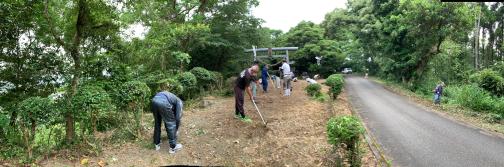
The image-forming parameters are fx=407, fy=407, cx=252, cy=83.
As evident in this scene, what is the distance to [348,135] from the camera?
6.90 metres

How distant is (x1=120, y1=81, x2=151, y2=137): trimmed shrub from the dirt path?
0.57 metres

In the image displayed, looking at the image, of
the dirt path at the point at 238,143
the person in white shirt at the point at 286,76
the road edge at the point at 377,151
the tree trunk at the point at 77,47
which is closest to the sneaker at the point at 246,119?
the dirt path at the point at 238,143

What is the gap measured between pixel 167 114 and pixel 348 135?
10.7 ft

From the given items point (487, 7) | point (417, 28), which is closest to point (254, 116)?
point (417, 28)

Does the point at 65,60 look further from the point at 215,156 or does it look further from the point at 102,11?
the point at 215,156

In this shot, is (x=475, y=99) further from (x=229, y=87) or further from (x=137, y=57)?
(x=137, y=57)

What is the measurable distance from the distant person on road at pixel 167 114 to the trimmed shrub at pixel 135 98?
820 mm

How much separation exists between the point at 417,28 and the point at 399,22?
1777mm

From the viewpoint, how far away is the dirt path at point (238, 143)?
742 centimetres

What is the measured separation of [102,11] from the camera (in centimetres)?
815

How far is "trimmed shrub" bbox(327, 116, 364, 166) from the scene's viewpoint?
22.7 feet

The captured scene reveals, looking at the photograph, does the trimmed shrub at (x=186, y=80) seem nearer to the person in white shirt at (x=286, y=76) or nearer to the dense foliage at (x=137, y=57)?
the dense foliage at (x=137, y=57)

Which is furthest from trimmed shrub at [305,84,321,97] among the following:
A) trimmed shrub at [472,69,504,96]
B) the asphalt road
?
trimmed shrub at [472,69,504,96]

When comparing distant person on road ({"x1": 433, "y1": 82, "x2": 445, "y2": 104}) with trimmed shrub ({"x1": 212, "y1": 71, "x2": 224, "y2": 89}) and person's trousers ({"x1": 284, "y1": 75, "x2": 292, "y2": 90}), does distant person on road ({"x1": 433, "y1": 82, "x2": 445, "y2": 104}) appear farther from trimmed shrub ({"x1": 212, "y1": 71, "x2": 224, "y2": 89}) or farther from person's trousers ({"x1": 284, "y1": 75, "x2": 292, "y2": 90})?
trimmed shrub ({"x1": 212, "y1": 71, "x2": 224, "y2": 89})
